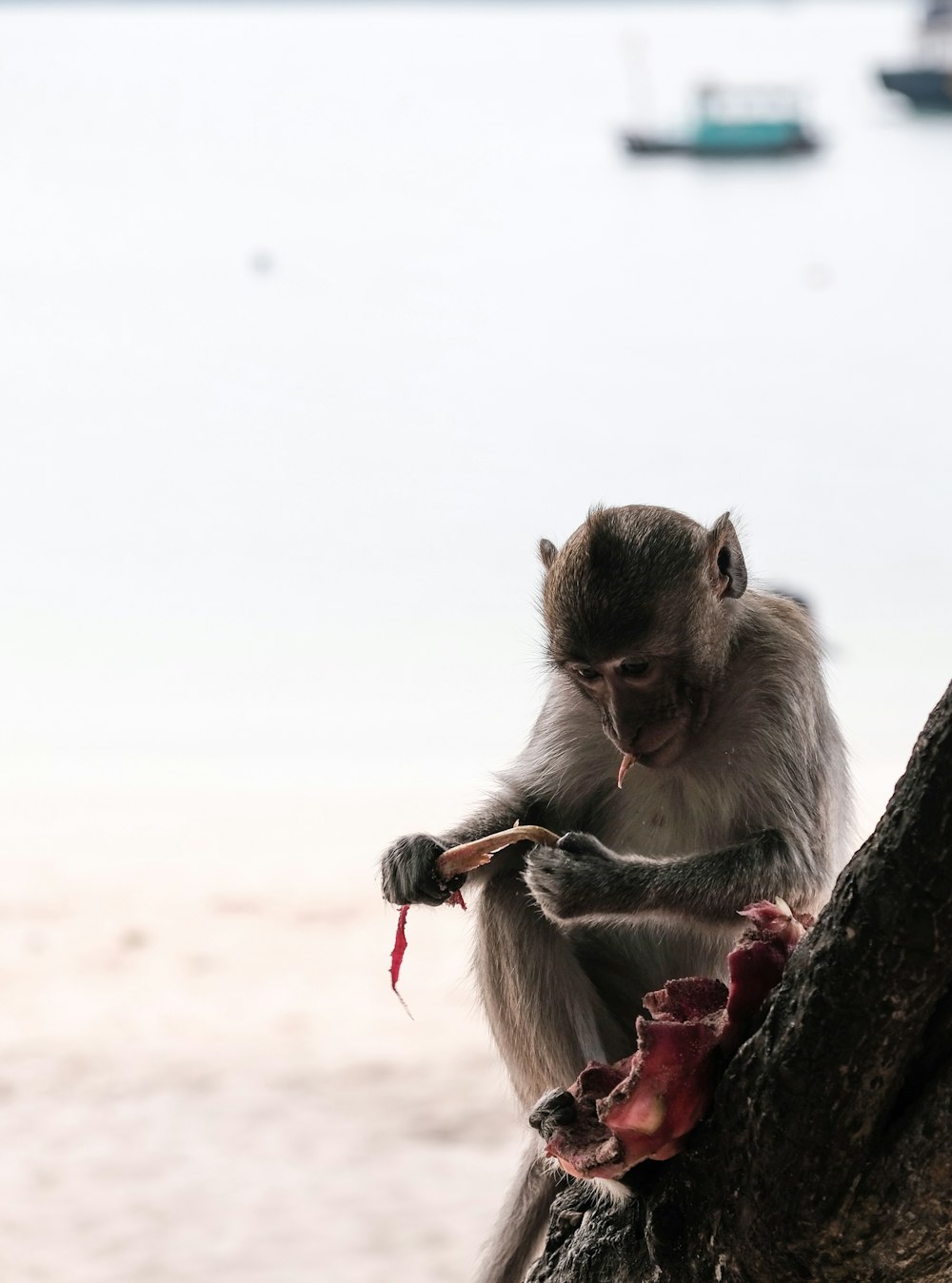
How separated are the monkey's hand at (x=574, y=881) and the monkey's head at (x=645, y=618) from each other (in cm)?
17

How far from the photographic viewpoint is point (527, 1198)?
2.45m

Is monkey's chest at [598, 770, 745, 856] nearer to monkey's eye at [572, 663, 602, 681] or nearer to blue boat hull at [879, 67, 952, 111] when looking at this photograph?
monkey's eye at [572, 663, 602, 681]

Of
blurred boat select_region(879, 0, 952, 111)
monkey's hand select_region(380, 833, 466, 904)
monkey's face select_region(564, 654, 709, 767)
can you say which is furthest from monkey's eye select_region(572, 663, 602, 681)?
blurred boat select_region(879, 0, 952, 111)

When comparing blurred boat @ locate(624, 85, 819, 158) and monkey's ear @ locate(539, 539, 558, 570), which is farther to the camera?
blurred boat @ locate(624, 85, 819, 158)

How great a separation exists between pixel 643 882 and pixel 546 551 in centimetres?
55

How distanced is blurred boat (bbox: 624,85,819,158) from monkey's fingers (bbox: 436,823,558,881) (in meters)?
8.73

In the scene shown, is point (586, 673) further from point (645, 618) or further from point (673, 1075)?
point (673, 1075)

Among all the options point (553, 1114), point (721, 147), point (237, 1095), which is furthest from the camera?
point (721, 147)

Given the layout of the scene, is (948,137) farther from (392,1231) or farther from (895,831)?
(895,831)

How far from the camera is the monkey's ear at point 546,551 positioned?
2404 mm

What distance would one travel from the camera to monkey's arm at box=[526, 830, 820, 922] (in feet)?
6.84

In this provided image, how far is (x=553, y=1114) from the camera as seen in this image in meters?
1.73

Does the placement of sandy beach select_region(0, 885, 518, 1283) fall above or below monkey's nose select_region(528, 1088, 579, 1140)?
below

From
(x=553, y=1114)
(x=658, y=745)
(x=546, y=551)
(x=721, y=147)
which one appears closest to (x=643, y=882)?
(x=658, y=745)
